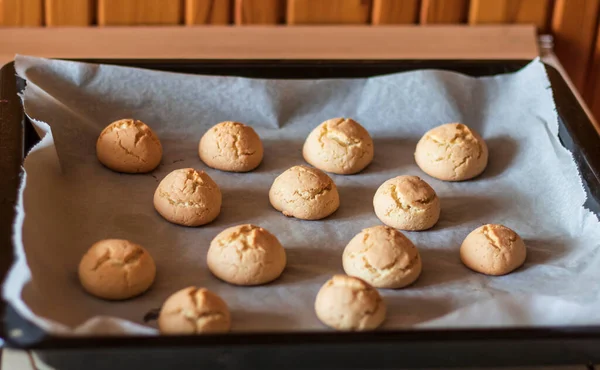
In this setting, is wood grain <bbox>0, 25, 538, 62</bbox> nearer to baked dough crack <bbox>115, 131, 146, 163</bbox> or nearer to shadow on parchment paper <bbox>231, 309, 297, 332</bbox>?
baked dough crack <bbox>115, 131, 146, 163</bbox>

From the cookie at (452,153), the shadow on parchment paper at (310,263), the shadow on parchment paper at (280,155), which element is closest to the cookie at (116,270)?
the shadow on parchment paper at (310,263)

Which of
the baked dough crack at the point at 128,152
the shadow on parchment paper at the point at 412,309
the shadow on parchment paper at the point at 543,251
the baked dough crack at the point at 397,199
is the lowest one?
the shadow on parchment paper at the point at 412,309

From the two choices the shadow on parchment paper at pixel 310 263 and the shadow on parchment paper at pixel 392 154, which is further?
the shadow on parchment paper at pixel 392 154

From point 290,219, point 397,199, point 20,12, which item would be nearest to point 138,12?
point 20,12

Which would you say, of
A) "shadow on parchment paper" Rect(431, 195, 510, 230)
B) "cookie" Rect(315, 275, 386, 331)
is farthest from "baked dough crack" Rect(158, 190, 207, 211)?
"shadow on parchment paper" Rect(431, 195, 510, 230)

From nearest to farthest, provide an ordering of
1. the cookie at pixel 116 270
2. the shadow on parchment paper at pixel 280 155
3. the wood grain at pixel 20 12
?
the cookie at pixel 116 270, the shadow on parchment paper at pixel 280 155, the wood grain at pixel 20 12

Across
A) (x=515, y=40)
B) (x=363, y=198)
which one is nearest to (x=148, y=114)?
(x=363, y=198)

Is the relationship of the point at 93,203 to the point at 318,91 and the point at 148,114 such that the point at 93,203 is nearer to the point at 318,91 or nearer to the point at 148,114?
the point at 148,114

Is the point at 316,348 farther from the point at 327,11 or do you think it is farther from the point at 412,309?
the point at 327,11

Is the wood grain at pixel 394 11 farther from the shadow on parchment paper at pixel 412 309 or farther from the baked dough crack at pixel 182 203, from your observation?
the shadow on parchment paper at pixel 412 309
